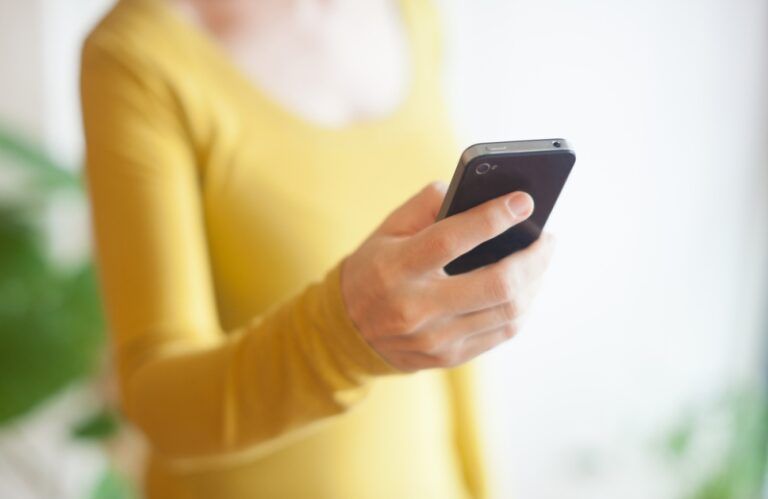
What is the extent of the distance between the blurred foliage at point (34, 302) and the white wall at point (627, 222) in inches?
20.3

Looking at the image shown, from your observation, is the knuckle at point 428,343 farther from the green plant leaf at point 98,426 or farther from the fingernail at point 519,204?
the green plant leaf at point 98,426

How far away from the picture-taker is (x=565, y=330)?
0.91 meters

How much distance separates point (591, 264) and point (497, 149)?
0.55m

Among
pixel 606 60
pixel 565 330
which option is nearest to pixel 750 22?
pixel 606 60

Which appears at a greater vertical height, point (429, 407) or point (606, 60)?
point (606, 60)

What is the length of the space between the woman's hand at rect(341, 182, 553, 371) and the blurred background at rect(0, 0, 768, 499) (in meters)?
0.27

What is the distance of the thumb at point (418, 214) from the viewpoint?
0.35 metres

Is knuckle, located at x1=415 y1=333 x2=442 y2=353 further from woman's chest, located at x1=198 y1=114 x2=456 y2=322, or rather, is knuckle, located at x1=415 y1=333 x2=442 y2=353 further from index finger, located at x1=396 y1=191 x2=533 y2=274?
woman's chest, located at x1=198 y1=114 x2=456 y2=322

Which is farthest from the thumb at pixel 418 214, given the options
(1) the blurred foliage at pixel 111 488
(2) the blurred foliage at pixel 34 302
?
(1) the blurred foliage at pixel 111 488

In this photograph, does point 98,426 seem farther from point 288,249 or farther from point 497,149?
point 497,149

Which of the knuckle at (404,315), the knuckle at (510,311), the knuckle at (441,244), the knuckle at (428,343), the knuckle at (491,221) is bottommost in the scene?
the knuckle at (428,343)

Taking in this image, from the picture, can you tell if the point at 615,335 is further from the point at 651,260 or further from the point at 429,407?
the point at 429,407

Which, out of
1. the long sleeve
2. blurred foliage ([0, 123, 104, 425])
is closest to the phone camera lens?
the long sleeve

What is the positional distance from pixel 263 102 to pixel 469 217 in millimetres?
234
